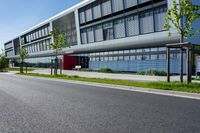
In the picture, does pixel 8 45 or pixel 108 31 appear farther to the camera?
pixel 8 45

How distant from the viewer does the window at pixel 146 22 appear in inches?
1400

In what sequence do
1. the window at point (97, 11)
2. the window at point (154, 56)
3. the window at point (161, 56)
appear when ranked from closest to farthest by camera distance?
the window at point (161, 56)
the window at point (154, 56)
the window at point (97, 11)

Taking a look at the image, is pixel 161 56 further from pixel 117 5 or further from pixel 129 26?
pixel 117 5

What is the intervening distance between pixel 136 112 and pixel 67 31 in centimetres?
5697

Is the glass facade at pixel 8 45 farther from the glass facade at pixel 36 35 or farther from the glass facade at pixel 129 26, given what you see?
the glass facade at pixel 129 26

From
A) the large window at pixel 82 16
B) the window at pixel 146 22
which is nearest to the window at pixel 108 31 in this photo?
the large window at pixel 82 16

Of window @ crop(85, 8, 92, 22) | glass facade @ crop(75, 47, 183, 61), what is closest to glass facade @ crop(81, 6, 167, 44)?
window @ crop(85, 8, 92, 22)

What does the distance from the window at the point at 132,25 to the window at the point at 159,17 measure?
3.96 metres

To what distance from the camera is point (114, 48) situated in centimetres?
4338

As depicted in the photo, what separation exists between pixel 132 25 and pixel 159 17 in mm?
5596

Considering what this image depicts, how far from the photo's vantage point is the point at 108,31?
44.3 m

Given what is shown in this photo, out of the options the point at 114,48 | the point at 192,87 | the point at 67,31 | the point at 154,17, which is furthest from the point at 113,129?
the point at 67,31

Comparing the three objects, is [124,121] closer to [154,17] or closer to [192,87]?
[192,87]

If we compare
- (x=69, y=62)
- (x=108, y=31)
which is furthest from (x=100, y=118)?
(x=69, y=62)
